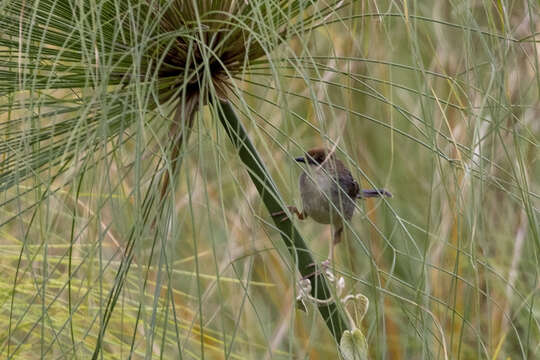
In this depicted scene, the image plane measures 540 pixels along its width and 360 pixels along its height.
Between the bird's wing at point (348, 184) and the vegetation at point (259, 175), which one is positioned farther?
the bird's wing at point (348, 184)

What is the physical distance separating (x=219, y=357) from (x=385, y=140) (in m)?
1.09

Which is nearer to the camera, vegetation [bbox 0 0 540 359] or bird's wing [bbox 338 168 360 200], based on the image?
vegetation [bbox 0 0 540 359]

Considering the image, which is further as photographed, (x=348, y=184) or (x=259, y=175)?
(x=348, y=184)

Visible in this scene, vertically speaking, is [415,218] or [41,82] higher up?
[41,82]

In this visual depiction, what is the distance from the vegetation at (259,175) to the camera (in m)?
0.96

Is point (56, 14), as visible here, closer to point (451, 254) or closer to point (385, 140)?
Answer: point (451, 254)

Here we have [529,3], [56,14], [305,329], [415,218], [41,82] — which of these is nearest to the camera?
[529,3]

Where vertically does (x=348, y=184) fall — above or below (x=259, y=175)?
below

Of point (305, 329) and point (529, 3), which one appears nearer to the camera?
point (529, 3)

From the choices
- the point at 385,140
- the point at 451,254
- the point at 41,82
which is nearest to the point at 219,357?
the point at 451,254

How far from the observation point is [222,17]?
46.4 inches

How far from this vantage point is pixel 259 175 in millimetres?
1262

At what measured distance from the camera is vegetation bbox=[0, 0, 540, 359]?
957 mm

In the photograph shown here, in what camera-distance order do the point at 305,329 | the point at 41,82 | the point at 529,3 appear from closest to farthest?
the point at 529,3
the point at 41,82
the point at 305,329
